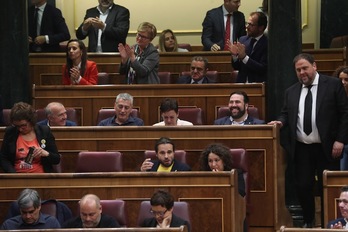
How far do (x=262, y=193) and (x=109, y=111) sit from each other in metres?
1.75

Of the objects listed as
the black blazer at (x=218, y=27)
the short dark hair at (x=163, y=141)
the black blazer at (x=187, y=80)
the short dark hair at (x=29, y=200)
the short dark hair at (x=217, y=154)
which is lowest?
the short dark hair at (x=29, y=200)

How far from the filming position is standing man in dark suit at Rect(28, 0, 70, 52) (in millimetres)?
11852

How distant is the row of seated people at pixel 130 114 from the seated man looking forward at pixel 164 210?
181cm

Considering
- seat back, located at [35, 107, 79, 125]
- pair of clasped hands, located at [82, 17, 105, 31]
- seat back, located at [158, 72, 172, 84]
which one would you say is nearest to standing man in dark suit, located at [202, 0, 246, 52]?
seat back, located at [158, 72, 172, 84]

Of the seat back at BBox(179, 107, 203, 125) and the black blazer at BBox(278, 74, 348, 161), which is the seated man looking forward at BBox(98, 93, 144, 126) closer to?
the seat back at BBox(179, 107, 203, 125)

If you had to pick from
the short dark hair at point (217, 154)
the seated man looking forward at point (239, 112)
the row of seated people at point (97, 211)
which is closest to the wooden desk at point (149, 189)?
the row of seated people at point (97, 211)

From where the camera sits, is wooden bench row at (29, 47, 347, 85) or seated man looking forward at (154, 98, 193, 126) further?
wooden bench row at (29, 47, 347, 85)

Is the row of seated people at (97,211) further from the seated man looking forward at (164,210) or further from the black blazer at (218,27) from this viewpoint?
the black blazer at (218,27)

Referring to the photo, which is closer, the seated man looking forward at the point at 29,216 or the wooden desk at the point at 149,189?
the seated man looking forward at the point at 29,216

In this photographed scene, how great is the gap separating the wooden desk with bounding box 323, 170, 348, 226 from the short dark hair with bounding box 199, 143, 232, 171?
2.39 feet

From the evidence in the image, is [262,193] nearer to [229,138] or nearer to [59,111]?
[229,138]

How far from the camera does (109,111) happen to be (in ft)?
32.8

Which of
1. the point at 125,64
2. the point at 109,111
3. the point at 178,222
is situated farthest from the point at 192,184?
the point at 125,64

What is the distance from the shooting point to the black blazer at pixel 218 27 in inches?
463
